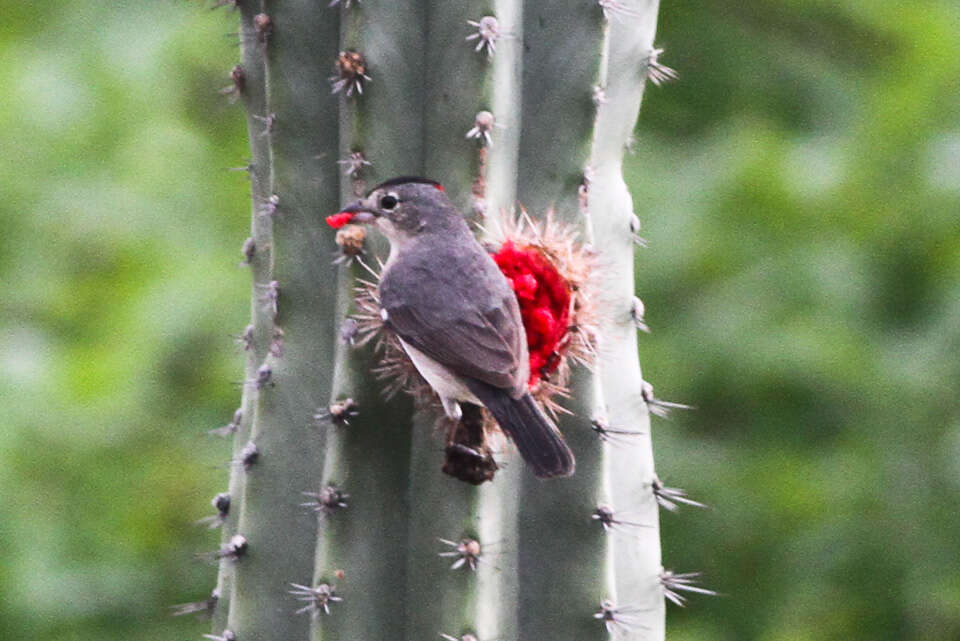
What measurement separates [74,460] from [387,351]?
82.1 inches

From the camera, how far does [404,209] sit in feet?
8.61

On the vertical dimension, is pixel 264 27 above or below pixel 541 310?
above

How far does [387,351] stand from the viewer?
8.89 ft

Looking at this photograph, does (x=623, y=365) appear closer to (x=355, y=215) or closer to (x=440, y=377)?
(x=440, y=377)

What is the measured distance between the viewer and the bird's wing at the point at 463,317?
102 inches

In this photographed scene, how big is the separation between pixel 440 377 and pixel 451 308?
132mm

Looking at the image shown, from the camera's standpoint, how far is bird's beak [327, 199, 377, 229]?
2.63 m

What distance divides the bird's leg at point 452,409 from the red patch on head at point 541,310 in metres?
0.15

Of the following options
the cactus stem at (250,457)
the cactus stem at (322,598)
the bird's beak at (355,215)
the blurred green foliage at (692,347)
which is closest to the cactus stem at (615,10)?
the bird's beak at (355,215)

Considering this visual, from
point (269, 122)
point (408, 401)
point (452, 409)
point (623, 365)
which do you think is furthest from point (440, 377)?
point (269, 122)

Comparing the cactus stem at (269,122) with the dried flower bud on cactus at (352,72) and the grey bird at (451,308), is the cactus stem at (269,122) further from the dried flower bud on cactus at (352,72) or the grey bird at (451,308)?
the grey bird at (451,308)

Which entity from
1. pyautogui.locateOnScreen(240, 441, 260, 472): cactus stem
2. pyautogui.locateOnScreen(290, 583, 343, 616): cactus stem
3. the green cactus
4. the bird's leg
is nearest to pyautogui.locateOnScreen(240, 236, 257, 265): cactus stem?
the green cactus

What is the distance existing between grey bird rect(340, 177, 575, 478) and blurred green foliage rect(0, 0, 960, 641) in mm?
1976

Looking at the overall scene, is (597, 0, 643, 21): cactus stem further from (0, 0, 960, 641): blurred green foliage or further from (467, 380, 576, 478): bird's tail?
(0, 0, 960, 641): blurred green foliage
